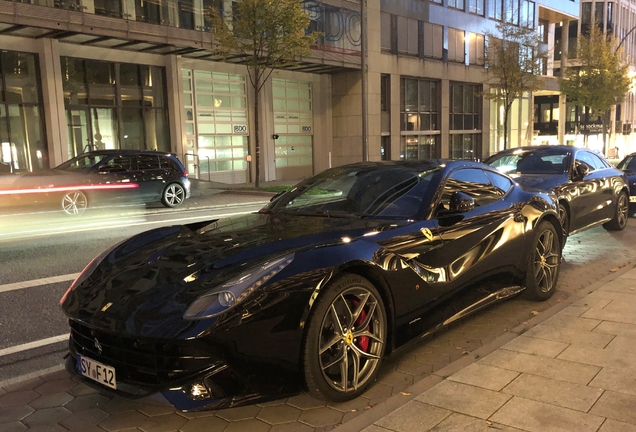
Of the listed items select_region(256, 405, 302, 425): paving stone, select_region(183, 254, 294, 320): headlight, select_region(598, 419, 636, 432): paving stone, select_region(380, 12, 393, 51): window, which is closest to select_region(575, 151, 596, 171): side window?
select_region(598, 419, 636, 432): paving stone

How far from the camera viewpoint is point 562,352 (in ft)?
12.9

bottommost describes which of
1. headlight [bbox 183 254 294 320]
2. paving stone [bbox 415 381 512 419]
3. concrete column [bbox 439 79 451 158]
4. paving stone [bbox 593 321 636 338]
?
paving stone [bbox 593 321 636 338]

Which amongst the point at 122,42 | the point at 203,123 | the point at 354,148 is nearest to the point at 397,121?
the point at 354,148

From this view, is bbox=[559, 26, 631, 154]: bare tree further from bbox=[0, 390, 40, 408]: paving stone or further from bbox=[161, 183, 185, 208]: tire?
bbox=[0, 390, 40, 408]: paving stone

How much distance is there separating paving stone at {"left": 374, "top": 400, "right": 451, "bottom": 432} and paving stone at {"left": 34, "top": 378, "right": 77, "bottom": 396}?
2.18 metres

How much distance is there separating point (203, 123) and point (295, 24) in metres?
7.76

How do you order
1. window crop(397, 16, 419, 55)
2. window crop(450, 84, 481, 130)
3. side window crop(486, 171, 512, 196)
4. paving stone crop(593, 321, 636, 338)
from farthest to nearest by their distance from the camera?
window crop(450, 84, 481, 130), window crop(397, 16, 419, 55), side window crop(486, 171, 512, 196), paving stone crop(593, 321, 636, 338)

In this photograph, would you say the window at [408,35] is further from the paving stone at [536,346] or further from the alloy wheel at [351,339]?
the alloy wheel at [351,339]

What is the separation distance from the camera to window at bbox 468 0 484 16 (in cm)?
3644

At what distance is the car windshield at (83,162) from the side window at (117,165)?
24 centimetres

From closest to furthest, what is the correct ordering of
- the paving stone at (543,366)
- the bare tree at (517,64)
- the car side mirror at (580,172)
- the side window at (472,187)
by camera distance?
the paving stone at (543,366)
the side window at (472,187)
the car side mirror at (580,172)
the bare tree at (517,64)

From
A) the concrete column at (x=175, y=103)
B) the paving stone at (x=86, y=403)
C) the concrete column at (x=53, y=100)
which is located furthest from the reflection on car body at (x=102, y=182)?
the paving stone at (x=86, y=403)

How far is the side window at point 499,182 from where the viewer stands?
5113mm

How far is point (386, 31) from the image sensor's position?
31297 millimetres
